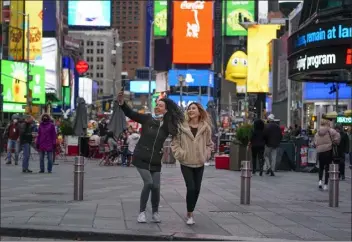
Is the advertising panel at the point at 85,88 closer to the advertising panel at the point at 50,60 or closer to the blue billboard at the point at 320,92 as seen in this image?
the advertising panel at the point at 50,60

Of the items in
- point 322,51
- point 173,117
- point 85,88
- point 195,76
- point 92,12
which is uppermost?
point 92,12

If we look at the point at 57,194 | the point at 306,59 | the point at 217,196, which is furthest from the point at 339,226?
the point at 306,59

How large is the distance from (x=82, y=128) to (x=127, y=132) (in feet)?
13.0

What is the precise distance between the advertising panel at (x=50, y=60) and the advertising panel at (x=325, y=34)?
3228 inches

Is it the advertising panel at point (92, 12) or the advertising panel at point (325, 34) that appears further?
the advertising panel at point (92, 12)

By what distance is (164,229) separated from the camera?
10.2 meters

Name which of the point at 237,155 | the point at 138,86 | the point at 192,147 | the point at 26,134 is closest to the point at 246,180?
the point at 192,147

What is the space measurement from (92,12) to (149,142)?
13562 centimetres

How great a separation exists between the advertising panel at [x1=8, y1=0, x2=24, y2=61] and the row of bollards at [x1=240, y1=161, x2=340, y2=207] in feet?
199

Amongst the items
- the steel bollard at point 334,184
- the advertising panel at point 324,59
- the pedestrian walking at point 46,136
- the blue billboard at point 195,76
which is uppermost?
the blue billboard at point 195,76

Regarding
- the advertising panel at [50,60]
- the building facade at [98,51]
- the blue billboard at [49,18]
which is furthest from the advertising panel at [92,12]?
the advertising panel at [50,60]

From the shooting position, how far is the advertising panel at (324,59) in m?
19.5

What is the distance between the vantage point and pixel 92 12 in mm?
143500

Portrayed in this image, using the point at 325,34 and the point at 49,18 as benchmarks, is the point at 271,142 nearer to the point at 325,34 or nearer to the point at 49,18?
the point at 325,34
